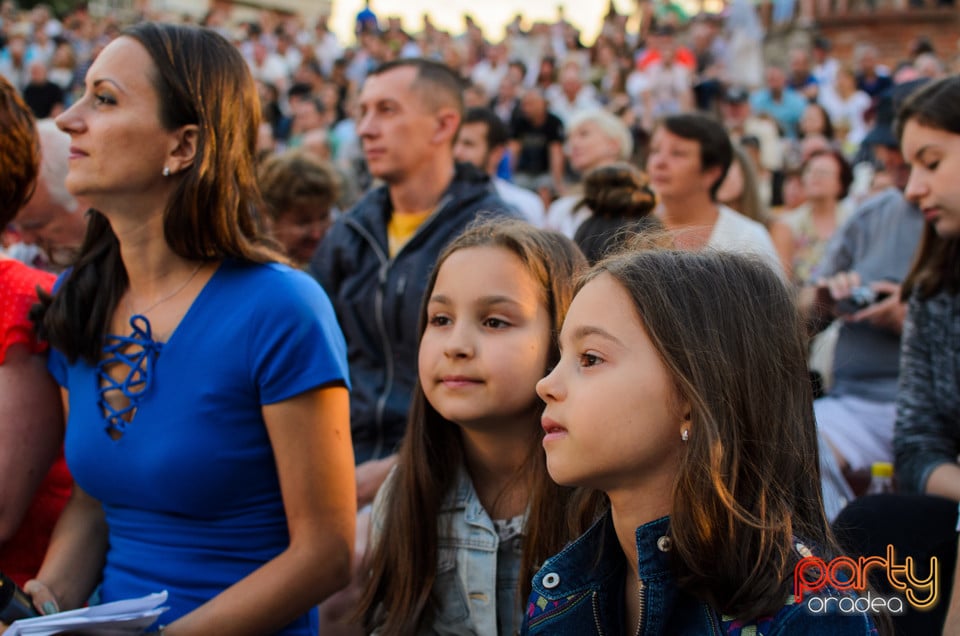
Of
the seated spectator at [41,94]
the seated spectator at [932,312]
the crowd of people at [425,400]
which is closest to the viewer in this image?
the crowd of people at [425,400]

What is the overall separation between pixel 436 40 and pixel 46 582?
1616 cm

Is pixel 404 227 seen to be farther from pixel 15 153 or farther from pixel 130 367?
pixel 130 367

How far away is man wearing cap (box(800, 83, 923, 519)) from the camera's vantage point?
11.5 ft

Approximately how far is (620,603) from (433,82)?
9.55 ft

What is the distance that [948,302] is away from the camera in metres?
2.71

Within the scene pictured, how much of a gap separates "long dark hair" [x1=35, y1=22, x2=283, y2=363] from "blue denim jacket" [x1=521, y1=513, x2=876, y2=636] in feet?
3.53

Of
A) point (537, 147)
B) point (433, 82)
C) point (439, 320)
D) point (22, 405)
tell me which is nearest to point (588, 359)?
point (439, 320)

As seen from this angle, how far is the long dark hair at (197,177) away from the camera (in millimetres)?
2197

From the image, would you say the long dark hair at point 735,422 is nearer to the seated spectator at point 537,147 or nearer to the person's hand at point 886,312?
the person's hand at point 886,312

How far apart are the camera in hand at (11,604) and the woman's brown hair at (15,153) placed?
3.34 ft

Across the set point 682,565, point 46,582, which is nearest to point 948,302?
point 682,565

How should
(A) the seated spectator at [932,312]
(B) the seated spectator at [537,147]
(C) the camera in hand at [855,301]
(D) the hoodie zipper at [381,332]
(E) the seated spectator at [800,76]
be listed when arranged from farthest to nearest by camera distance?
(E) the seated spectator at [800,76], (B) the seated spectator at [537,147], (C) the camera in hand at [855,301], (D) the hoodie zipper at [381,332], (A) the seated spectator at [932,312]

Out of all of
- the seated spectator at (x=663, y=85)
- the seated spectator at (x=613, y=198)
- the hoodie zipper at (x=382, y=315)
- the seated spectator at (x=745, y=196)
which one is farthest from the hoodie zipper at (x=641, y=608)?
the seated spectator at (x=663, y=85)

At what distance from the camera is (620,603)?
5.44 ft
